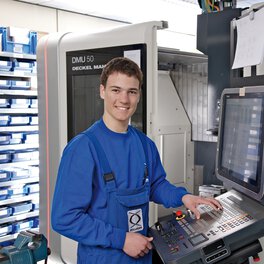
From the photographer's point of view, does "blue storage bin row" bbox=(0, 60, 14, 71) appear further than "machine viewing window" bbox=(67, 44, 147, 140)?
Yes

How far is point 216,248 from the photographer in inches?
45.7

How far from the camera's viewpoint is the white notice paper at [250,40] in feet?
4.70

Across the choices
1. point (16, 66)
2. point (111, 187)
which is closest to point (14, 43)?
point (16, 66)

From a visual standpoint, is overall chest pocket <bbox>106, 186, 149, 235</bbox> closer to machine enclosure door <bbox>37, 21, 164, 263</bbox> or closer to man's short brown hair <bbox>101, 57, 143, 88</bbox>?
man's short brown hair <bbox>101, 57, 143, 88</bbox>

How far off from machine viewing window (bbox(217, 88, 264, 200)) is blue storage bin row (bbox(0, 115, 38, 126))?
2.54m

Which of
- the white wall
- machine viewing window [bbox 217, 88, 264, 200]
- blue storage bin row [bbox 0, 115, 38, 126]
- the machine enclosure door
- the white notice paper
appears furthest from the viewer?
the white wall

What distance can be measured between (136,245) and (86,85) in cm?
128

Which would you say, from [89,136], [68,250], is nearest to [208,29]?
[89,136]

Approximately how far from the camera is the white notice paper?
4.70ft

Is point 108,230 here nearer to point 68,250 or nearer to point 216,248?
point 216,248

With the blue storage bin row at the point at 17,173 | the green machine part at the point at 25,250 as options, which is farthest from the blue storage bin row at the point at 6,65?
the green machine part at the point at 25,250

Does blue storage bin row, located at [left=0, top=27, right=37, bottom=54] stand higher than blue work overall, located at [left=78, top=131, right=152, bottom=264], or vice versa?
blue storage bin row, located at [left=0, top=27, right=37, bottom=54]

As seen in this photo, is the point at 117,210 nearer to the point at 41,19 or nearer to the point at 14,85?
the point at 14,85

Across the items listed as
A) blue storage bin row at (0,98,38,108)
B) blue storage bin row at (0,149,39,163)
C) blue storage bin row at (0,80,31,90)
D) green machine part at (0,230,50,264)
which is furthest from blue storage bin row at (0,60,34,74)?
green machine part at (0,230,50,264)
